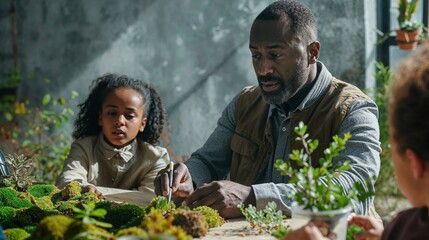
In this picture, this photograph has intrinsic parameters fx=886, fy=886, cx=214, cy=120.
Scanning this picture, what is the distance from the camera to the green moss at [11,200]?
3.28 meters

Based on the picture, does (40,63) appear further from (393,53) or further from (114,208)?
(114,208)

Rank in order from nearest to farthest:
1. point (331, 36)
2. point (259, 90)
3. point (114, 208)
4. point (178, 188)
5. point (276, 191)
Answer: point (114, 208), point (276, 191), point (178, 188), point (259, 90), point (331, 36)

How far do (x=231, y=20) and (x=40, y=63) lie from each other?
1658 mm

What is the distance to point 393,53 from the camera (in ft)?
22.9

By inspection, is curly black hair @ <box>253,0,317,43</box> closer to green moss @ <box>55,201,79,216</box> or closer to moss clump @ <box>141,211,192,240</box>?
green moss @ <box>55,201,79,216</box>

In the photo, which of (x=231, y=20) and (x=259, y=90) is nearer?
(x=259, y=90)

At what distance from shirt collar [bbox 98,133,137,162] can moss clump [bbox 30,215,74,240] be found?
76.1 inches

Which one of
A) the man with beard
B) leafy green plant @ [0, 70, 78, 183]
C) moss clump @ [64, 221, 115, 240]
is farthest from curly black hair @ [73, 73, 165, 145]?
moss clump @ [64, 221, 115, 240]

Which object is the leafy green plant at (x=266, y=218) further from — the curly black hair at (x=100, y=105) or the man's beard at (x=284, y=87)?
the curly black hair at (x=100, y=105)

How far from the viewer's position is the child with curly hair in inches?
168

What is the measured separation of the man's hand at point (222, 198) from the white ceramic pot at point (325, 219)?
100cm

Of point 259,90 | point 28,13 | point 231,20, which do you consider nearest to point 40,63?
point 28,13

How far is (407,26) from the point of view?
257 inches

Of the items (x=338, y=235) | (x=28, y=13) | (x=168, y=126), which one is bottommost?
(x=168, y=126)
